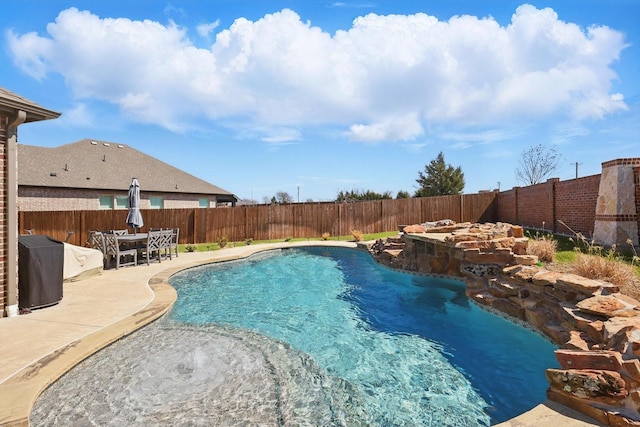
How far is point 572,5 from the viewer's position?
7.68 metres

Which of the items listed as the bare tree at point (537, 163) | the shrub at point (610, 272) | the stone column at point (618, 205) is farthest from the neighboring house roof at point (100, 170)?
the bare tree at point (537, 163)

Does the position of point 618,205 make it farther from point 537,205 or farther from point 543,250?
point 537,205

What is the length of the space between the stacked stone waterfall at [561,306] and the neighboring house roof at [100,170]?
18073 millimetres

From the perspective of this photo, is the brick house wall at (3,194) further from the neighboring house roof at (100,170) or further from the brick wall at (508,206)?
the brick wall at (508,206)

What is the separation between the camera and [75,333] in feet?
14.9

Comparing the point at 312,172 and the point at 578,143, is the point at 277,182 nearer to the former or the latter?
the point at 312,172

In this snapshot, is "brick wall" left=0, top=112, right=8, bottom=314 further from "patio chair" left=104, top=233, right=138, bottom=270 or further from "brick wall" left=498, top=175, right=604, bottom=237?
"brick wall" left=498, top=175, right=604, bottom=237

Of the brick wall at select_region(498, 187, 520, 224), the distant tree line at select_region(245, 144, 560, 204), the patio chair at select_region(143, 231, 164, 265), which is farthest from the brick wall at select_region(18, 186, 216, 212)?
the brick wall at select_region(498, 187, 520, 224)

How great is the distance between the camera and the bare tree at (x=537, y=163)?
113 ft

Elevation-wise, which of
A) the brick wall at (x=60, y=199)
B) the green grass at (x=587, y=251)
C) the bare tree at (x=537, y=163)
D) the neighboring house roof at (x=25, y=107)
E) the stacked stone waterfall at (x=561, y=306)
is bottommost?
the stacked stone waterfall at (x=561, y=306)

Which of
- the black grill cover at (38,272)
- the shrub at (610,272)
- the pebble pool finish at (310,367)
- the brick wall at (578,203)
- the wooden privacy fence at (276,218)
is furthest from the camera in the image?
the wooden privacy fence at (276,218)

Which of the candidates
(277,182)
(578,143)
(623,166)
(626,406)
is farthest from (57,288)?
(277,182)

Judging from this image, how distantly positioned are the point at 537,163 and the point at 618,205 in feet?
104

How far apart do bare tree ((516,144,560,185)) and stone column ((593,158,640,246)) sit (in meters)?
29.9
